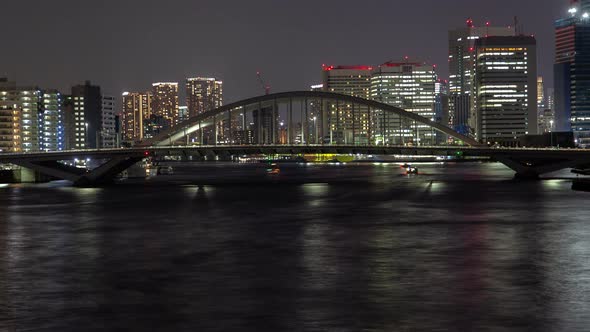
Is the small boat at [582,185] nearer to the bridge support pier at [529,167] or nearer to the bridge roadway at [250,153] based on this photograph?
the bridge roadway at [250,153]

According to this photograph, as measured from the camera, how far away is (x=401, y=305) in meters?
22.9

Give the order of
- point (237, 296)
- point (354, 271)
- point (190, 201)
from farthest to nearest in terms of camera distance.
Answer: point (190, 201) < point (354, 271) < point (237, 296)

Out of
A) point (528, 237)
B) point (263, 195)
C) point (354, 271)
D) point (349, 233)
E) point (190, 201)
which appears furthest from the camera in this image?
point (263, 195)

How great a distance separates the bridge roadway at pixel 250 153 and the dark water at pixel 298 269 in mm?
41899

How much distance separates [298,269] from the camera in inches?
1187

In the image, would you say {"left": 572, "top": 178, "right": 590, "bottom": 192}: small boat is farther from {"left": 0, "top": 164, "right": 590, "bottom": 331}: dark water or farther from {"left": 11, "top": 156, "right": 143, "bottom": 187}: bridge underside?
{"left": 11, "top": 156, "right": 143, "bottom": 187}: bridge underside

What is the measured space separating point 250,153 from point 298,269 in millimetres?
74649

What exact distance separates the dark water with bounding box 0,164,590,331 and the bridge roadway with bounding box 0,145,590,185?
1650 inches

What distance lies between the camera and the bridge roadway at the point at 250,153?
101562 mm

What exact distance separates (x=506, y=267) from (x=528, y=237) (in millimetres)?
11028

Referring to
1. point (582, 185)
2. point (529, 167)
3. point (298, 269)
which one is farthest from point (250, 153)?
point (298, 269)

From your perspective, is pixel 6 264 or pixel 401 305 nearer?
pixel 401 305

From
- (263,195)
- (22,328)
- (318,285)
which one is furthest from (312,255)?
(263,195)

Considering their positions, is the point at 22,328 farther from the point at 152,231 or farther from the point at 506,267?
the point at 152,231
